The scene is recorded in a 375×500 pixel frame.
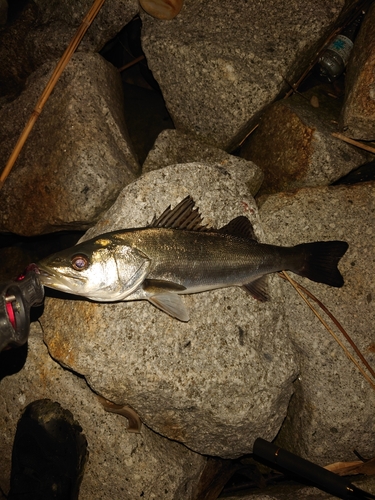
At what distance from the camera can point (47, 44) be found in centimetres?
533

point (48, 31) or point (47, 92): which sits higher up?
point (48, 31)

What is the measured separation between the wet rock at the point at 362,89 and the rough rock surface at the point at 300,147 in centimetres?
24

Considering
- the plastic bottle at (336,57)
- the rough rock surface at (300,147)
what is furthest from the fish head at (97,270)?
the plastic bottle at (336,57)

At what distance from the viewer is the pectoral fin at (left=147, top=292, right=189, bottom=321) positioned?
3.78 meters

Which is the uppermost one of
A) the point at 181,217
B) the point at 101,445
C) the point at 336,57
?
the point at 336,57

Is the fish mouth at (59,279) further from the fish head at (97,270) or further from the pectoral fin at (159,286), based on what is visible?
the pectoral fin at (159,286)

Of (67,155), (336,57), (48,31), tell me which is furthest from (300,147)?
(48,31)

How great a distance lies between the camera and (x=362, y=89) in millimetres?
4625

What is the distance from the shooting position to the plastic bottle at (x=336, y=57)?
5402 millimetres

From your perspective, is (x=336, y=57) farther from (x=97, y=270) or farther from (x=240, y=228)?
(x=97, y=270)

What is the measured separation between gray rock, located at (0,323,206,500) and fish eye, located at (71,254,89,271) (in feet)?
5.01

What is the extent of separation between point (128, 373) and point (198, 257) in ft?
4.39

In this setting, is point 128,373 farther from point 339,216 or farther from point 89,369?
point 339,216

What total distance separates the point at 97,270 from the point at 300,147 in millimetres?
2982
